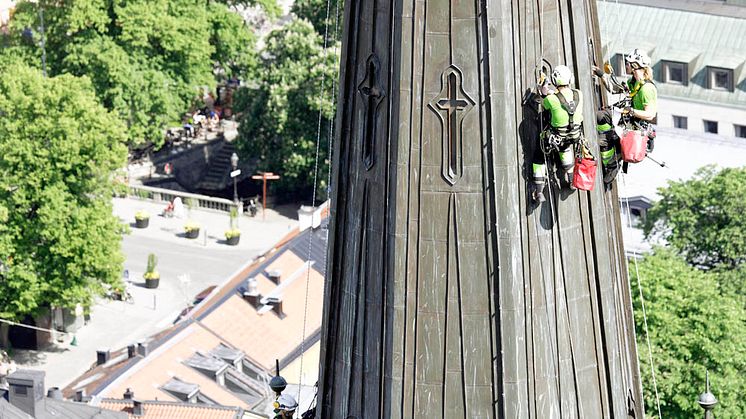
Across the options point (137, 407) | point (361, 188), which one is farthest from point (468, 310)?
point (137, 407)

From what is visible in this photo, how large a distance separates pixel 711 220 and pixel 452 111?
75.2 meters

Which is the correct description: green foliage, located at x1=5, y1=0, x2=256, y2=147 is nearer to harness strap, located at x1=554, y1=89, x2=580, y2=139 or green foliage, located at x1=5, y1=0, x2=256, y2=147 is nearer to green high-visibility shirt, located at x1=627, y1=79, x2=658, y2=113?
green high-visibility shirt, located at x1=627, y1=79, x2=658, y2=113

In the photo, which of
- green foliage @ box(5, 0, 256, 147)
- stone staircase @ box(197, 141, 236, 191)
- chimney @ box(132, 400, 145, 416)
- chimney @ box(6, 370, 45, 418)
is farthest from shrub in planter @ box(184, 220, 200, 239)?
chimney @ box(6, 370, 45, 418)

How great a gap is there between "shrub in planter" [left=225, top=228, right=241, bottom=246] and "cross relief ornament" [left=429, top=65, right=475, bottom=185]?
309ft

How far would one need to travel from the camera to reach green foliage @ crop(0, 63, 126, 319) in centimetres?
10125

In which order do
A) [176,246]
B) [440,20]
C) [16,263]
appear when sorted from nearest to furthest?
[440,20], [16,263], [176,246]

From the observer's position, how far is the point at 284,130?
423 feet

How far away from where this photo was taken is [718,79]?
12469cm

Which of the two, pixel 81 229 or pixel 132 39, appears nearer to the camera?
pixel 81 229

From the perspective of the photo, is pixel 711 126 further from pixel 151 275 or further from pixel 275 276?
Result: pixel 275 276

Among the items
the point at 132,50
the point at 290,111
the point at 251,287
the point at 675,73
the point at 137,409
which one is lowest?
the point at 137,409

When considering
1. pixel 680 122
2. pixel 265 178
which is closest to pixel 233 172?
pixel 265 178

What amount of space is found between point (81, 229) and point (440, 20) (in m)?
76.3

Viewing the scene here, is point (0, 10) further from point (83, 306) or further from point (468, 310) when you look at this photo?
point (468, 310)
